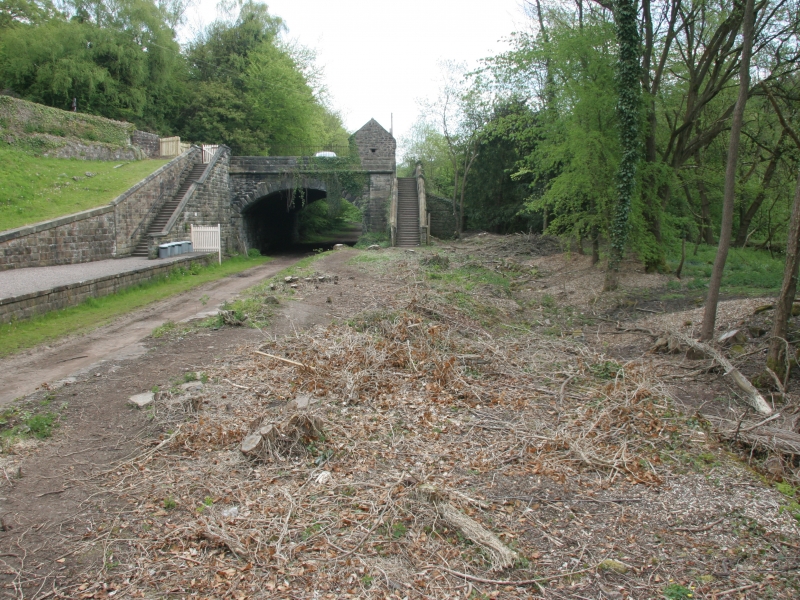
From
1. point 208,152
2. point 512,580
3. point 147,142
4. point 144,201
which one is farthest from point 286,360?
point 147,142

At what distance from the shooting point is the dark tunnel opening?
28197 millimetres

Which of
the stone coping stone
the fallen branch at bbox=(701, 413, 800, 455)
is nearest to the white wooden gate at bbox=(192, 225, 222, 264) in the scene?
the stone coping stone

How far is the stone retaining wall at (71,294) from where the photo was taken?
10.3m

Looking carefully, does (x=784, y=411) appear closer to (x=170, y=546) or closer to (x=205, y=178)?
(x=170, y=546)

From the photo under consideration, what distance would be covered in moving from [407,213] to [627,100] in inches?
599

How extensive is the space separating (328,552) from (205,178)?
23361 millimetres

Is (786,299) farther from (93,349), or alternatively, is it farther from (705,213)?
(705,213)

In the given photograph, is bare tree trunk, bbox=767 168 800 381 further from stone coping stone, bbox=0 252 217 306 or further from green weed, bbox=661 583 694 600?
stone coping stone, bbox=0 252 217 306

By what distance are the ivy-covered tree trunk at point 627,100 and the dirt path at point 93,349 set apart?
402 inches

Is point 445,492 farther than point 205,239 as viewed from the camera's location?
No

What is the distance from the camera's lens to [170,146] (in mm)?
28250

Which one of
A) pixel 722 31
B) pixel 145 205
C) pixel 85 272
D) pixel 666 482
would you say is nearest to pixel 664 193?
pixel 722 31

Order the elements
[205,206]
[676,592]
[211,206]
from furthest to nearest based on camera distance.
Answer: [211,206] → [205,206] → [676,592]

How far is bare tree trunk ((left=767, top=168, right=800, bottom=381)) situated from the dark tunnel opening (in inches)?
914
